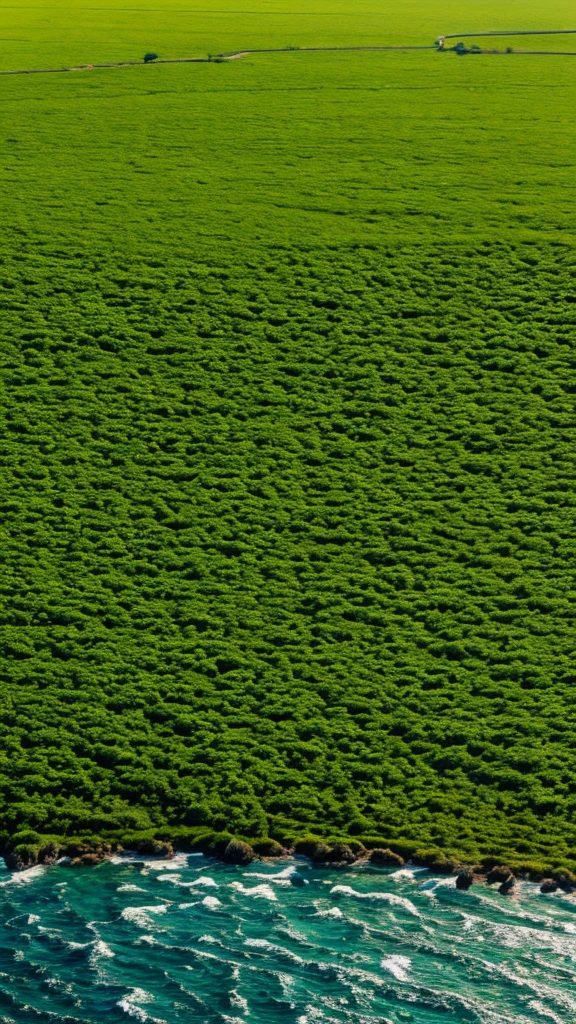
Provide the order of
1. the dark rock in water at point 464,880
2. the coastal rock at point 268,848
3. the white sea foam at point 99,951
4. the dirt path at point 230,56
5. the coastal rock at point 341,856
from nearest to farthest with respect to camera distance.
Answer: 1. the white sea foam at point 99,951
2. the dark rock in water at point 464,880
3. the coastal rock at point 341,856
4. the coastal rock at point 268,848
5. the dirt path at point 230,56

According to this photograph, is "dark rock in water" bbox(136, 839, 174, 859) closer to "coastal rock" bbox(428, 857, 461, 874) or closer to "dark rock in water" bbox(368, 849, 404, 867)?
"dark rock in water" bbox(368, 849, 404, 867)

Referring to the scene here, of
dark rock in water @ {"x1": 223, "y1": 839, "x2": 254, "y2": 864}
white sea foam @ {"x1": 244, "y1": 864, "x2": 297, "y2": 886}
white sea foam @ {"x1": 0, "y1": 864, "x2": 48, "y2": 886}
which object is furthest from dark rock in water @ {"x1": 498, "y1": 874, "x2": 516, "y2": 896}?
white sea foam @ {"x1": 0, "y1": 864, "x2": 48, "y2": 886}

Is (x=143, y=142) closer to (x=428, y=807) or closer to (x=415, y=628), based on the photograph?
(x=415, y=628)

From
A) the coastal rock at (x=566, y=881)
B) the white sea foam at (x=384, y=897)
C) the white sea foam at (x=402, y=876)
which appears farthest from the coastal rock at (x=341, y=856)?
the coastal rock at (x=566, y=881)

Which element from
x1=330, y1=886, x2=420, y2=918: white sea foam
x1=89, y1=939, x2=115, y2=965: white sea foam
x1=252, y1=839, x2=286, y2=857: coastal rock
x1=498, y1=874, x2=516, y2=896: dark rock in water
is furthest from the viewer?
x1=252, y1=839, x2=286, y2=857: coastal rock

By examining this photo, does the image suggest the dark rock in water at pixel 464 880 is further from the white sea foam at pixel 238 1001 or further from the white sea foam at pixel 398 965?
the white sea foam at pixel 238 1001

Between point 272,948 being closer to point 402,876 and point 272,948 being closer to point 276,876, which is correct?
point 276,876

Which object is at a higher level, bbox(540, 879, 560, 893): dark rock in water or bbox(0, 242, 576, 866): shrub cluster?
bbox(0, 242, 576, 866): shrub cluster
